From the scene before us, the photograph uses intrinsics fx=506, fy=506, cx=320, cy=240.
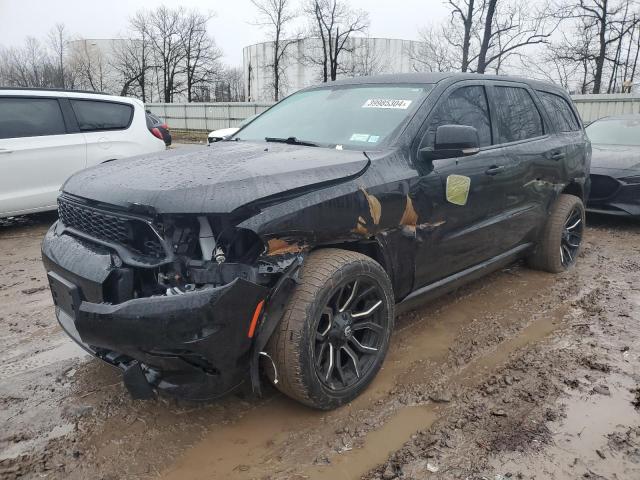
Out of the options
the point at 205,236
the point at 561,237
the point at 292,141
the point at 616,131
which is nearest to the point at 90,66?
the point at 616,131

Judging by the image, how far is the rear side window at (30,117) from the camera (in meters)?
6.17

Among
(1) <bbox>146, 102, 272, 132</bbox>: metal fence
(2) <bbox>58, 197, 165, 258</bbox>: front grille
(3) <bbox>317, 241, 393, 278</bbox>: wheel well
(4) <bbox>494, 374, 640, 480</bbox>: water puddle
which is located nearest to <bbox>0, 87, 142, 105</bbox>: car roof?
(2) <bbox>58, 197, 165, 258</bbox>: front grille

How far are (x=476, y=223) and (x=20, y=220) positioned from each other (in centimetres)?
658

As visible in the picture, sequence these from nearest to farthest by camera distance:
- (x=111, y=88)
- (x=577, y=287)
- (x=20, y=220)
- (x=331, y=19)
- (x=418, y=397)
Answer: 1. (x=418, y=397)
2. (x=577, y=287)
3. (x=20, y=220)
4. (x=331, y=19)
5. (x=111, y=88)

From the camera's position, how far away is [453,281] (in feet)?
11.7

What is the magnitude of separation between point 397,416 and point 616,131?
725 cm

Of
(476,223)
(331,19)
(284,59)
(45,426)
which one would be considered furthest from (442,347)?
(284,59)

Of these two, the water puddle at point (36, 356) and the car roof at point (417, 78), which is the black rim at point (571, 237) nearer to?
the car roof at point (417, 78)

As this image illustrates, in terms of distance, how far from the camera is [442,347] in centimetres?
337

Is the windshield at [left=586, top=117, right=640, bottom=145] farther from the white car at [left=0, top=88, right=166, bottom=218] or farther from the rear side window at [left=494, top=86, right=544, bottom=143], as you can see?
the white car at [left=0, top=88, right=166, bottom=218]

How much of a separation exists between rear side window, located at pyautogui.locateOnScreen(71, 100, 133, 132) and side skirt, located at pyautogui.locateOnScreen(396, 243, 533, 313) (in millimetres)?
5510

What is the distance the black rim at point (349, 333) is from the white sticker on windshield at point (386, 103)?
1257 mm

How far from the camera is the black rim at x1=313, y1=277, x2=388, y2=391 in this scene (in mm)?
2561

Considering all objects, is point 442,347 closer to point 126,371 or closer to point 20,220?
point 126,371
